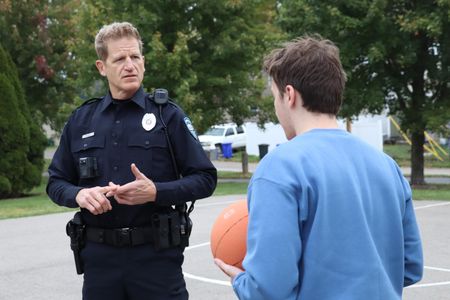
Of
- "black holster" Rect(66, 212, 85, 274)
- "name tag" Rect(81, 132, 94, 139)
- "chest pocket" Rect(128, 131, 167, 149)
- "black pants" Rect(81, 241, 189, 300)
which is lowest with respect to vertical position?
"black pants" Rect(81, 241, 189, 300)

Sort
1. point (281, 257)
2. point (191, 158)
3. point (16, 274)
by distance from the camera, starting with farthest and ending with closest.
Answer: point (16, 274) < point (191, 158) < point (281, 257)

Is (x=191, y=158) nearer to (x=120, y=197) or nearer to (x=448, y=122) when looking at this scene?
(x=120, y=197)

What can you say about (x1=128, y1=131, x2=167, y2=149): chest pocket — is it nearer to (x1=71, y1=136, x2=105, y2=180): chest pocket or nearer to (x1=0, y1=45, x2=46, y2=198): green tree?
(x1=71, y1=136, x2=105, y2=180): chest pocket

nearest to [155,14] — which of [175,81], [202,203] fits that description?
[175,81]

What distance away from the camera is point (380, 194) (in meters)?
2.44

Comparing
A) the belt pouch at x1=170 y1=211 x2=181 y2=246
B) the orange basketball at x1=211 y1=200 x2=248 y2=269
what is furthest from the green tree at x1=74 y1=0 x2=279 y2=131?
the orange basketball at x1=211 y1=200 x2=248 y2=269

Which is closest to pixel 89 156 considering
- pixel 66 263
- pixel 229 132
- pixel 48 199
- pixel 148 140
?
pixel 148 140

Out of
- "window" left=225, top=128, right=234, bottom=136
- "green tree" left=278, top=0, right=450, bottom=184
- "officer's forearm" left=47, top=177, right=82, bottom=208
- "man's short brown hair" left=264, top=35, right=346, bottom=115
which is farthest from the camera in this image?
"window" left=225, top=128, right=234, bottom=136

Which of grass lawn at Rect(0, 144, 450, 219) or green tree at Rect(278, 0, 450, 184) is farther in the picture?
green tree at Rect(278, 0, 450, 184)

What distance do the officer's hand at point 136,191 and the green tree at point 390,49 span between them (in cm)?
1544

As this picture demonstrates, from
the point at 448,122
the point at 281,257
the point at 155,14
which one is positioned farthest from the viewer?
the point at 155,14

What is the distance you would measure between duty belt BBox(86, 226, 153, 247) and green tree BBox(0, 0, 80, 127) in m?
22.6

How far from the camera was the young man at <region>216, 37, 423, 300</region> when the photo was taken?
7.36ft

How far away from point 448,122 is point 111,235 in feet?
53.9
